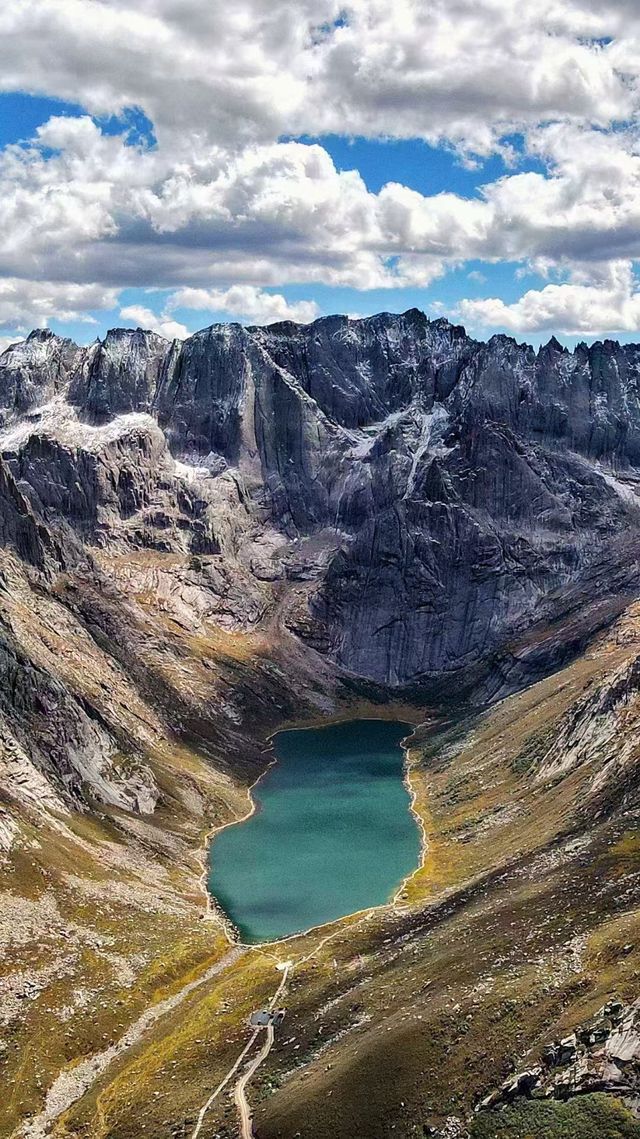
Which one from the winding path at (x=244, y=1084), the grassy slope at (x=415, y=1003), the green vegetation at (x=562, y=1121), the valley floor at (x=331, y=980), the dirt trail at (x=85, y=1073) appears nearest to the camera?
the green vegetation at (x=562, y=1121)

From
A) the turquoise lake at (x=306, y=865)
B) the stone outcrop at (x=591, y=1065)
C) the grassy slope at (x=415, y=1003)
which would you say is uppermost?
the stone outcrop at (x=591, y=1065)

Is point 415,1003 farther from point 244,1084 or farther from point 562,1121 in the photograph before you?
point 562,1121

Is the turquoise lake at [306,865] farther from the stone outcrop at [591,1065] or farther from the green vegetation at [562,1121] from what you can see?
the green vegetation at [562,1121]

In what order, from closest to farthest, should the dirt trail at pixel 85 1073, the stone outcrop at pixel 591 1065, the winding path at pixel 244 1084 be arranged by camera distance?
the stone outcrop at pixel 591 1065 < the winding path at pixel 244 1084 < the dirt trail at pixel 85 1073

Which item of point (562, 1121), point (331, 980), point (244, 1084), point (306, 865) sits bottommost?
point (306, 865)

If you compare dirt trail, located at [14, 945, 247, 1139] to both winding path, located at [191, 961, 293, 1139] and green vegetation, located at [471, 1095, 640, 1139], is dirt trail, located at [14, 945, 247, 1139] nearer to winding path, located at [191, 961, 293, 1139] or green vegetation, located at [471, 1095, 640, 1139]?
winding path, located at [191, 961, 293, 1139]

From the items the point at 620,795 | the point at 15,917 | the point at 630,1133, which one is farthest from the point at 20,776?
the point at 630,1133

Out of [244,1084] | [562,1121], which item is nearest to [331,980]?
[244,1084]

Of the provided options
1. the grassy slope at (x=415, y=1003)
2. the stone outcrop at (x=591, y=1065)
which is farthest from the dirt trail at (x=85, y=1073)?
the stone outcrop at (x=591, y=1065)

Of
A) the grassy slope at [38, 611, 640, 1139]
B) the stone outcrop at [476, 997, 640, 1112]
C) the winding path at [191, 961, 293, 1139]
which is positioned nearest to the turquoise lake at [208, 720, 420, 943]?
the grassy slope at [38, 611, 640, 1139]
